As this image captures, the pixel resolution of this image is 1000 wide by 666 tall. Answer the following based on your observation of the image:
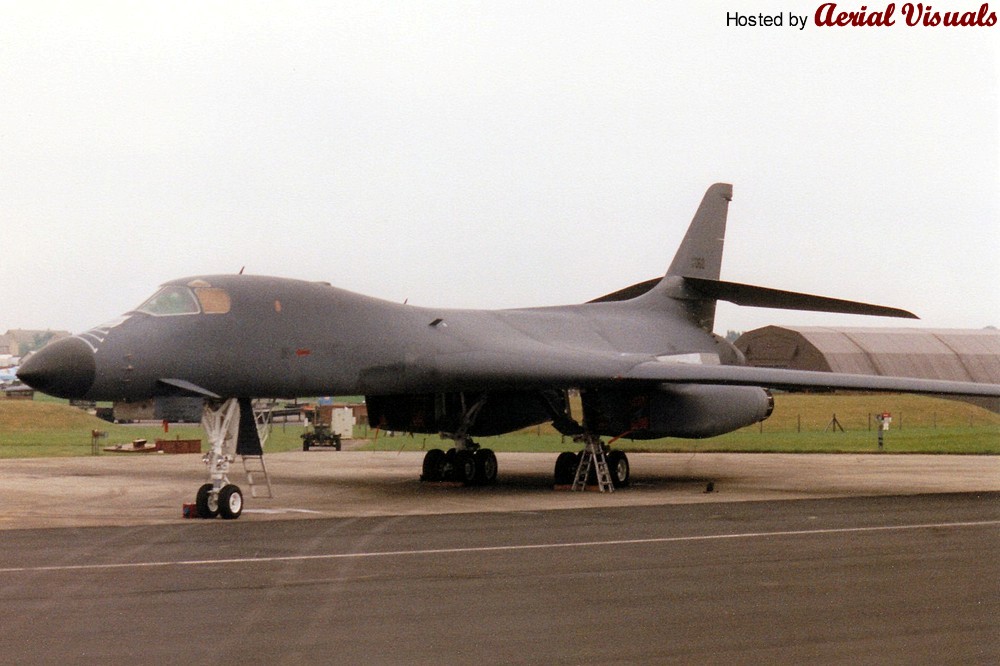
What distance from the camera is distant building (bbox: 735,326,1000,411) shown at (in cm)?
6994

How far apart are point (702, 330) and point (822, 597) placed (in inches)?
686

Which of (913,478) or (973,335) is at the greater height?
(973,335)

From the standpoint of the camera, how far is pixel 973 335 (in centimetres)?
7688

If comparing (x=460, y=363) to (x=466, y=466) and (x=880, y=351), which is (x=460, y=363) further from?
(x=880, y=351)

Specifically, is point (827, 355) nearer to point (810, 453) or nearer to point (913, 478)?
point (810, 453)

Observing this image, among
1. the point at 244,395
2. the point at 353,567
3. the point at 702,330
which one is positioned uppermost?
the point at 702,330

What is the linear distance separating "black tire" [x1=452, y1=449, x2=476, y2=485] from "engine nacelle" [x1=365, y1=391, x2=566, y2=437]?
46cm

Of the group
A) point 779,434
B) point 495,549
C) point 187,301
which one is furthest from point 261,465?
point 779,434

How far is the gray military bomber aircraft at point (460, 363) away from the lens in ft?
49.5

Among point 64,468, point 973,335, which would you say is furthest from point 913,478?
point 973,335

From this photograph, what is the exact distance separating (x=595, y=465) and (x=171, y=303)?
26.8 ft

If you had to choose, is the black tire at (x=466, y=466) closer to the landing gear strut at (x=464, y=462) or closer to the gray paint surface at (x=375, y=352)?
the landing gear strut at (x=464, y=462)

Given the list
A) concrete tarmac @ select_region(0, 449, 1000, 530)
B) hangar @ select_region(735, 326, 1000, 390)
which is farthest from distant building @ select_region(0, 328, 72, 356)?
concrete tarmac @ select_region(0, 449, 1000, 530)

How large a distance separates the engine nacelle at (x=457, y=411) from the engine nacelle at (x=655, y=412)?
120 cm
